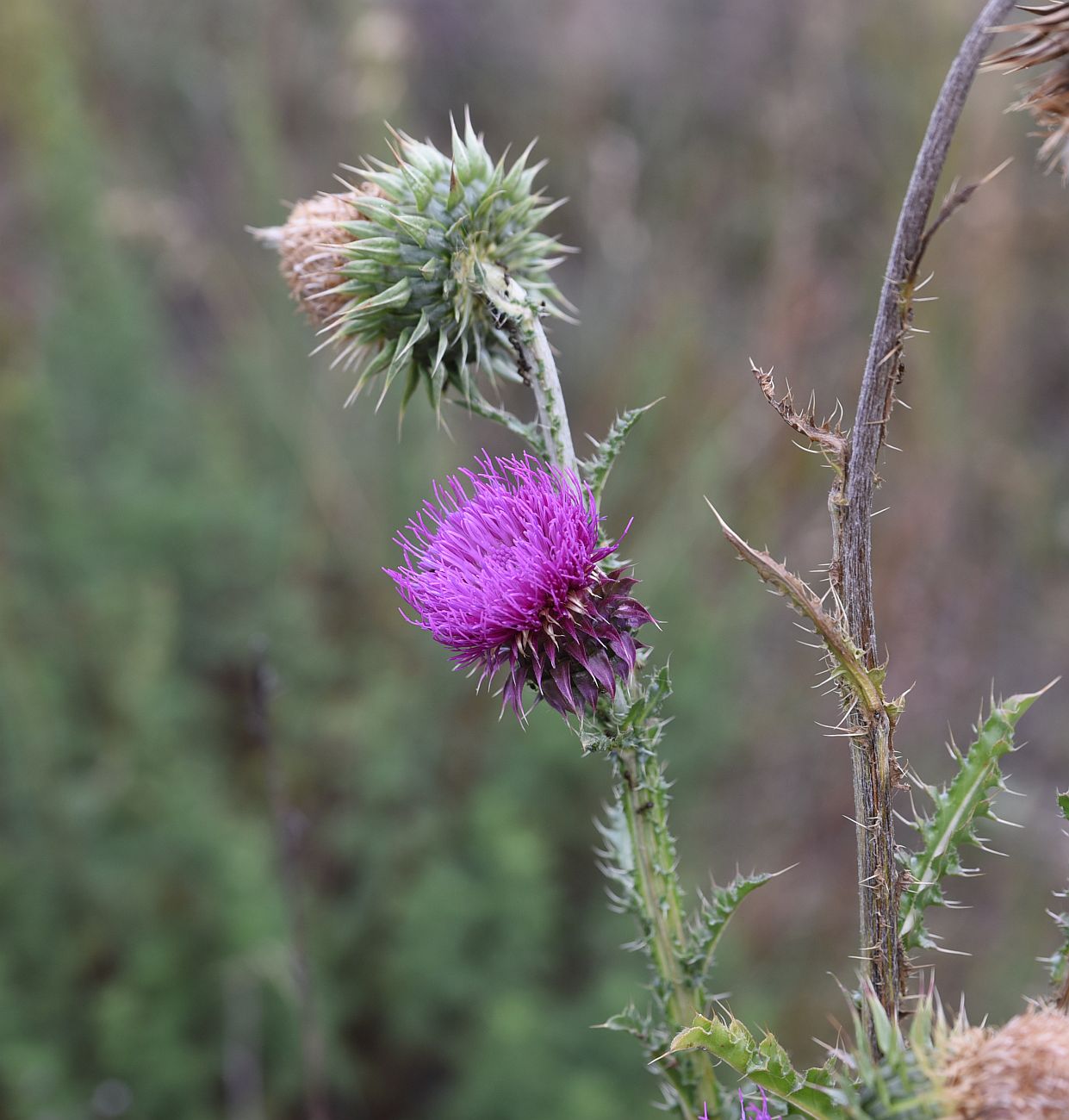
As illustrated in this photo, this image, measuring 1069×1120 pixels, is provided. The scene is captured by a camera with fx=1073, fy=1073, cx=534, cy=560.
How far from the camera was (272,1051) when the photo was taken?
Answer: 480cm

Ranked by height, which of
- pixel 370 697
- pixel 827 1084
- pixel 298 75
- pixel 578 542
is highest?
pixel 298 75

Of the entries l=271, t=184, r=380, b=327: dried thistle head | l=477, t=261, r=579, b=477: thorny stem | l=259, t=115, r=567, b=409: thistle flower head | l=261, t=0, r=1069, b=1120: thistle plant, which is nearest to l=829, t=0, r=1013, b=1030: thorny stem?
l=261, t=0, r=1069, b=1120: thistle plant

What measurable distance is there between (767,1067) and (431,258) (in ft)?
5.83

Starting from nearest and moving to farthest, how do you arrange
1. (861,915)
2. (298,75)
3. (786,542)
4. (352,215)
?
(861,915)
(352,215)
(786,542)
(298,75)

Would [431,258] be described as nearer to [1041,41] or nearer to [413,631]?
[1041,41]

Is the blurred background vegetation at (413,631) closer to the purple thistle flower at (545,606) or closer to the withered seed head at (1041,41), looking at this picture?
the purple thistle flower at (545,606)

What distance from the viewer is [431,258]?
2.45m

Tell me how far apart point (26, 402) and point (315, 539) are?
1.90 meters

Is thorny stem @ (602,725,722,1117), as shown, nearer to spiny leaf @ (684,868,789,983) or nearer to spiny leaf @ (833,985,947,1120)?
spiny leaf @ (684,868,789,983)

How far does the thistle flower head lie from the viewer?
95.0 inches

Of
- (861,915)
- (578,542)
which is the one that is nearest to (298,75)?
(578,542)

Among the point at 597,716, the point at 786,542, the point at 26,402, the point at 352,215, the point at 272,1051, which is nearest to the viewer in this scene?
the point at 597,716

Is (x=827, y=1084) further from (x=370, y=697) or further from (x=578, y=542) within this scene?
(x=370, y=697)

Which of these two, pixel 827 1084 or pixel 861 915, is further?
pixel 861 915
